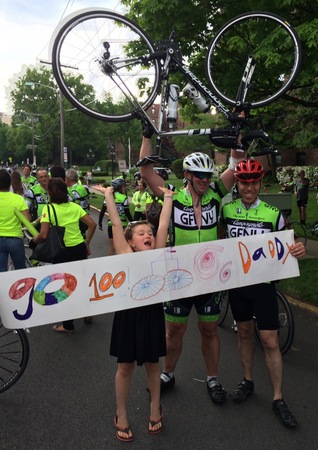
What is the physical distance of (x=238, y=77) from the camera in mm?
5891

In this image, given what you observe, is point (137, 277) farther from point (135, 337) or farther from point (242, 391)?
point (242, 391)

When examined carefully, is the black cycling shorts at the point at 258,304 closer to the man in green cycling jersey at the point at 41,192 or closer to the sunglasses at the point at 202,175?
the sunglasses at the point at 202,175

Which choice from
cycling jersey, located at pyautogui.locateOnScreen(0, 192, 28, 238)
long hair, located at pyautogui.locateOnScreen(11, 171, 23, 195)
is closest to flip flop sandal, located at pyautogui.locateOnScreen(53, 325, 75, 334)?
cycling jersey, located at pyautogui.locateOnScreen(0, 192, 28, 238)

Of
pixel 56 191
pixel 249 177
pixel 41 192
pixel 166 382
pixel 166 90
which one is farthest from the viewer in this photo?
pixel 41 192

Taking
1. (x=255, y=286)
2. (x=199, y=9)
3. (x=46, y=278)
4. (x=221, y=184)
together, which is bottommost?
(x=255, y=286)

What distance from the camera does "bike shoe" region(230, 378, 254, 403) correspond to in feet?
10.3

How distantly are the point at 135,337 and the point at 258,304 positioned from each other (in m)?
1.07

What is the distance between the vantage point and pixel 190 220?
10.1 ft

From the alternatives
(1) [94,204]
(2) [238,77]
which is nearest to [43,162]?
(1) [94,204]

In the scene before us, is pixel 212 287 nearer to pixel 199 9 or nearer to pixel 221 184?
pixel 221 184

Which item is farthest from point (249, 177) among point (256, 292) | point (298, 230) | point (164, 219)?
point (298, 230)

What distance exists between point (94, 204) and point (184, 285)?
18.8m

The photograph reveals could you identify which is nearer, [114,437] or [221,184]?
[114,437]

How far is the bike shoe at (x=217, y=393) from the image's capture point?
10.2ft
